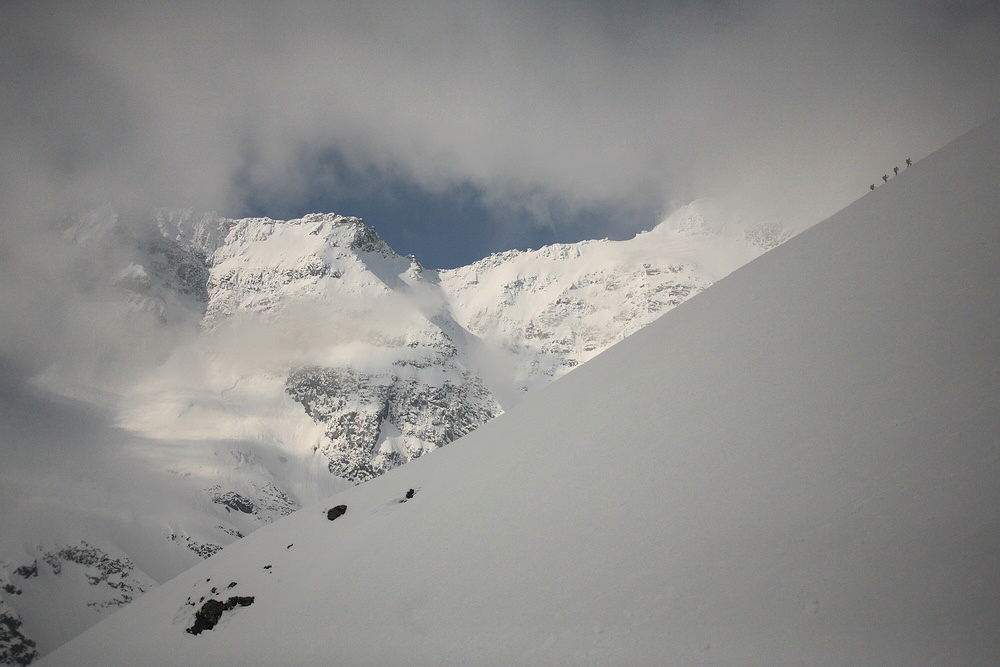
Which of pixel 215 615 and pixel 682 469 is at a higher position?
pixel 682 469

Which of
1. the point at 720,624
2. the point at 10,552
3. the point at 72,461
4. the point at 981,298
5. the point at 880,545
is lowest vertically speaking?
the point at 720,624

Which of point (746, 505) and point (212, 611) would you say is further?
point (212, 611)

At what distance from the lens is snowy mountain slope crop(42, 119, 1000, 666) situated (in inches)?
164

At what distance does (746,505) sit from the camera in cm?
570

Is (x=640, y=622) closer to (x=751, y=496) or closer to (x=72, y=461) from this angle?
(x=751, y=496)

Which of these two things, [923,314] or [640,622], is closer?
[640,622]

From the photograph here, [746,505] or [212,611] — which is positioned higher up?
[746,505]

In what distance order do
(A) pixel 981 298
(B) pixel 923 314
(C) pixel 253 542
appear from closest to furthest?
(A) pixel 981 298
(B) pixel 923 314
(C) pixel 253 542

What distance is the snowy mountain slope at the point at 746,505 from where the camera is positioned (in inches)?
164

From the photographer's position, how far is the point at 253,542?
56.2 ft

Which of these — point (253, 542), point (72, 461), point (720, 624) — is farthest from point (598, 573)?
point (72, 461)

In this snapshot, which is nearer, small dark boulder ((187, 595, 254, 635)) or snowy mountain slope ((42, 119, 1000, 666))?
snowy mountain slope ((42, 119, 1000, 666))

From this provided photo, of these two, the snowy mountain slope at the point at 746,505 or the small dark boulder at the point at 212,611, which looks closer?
the snowy mountain slope at the point at 746,505

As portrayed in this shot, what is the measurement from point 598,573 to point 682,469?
2229mm
